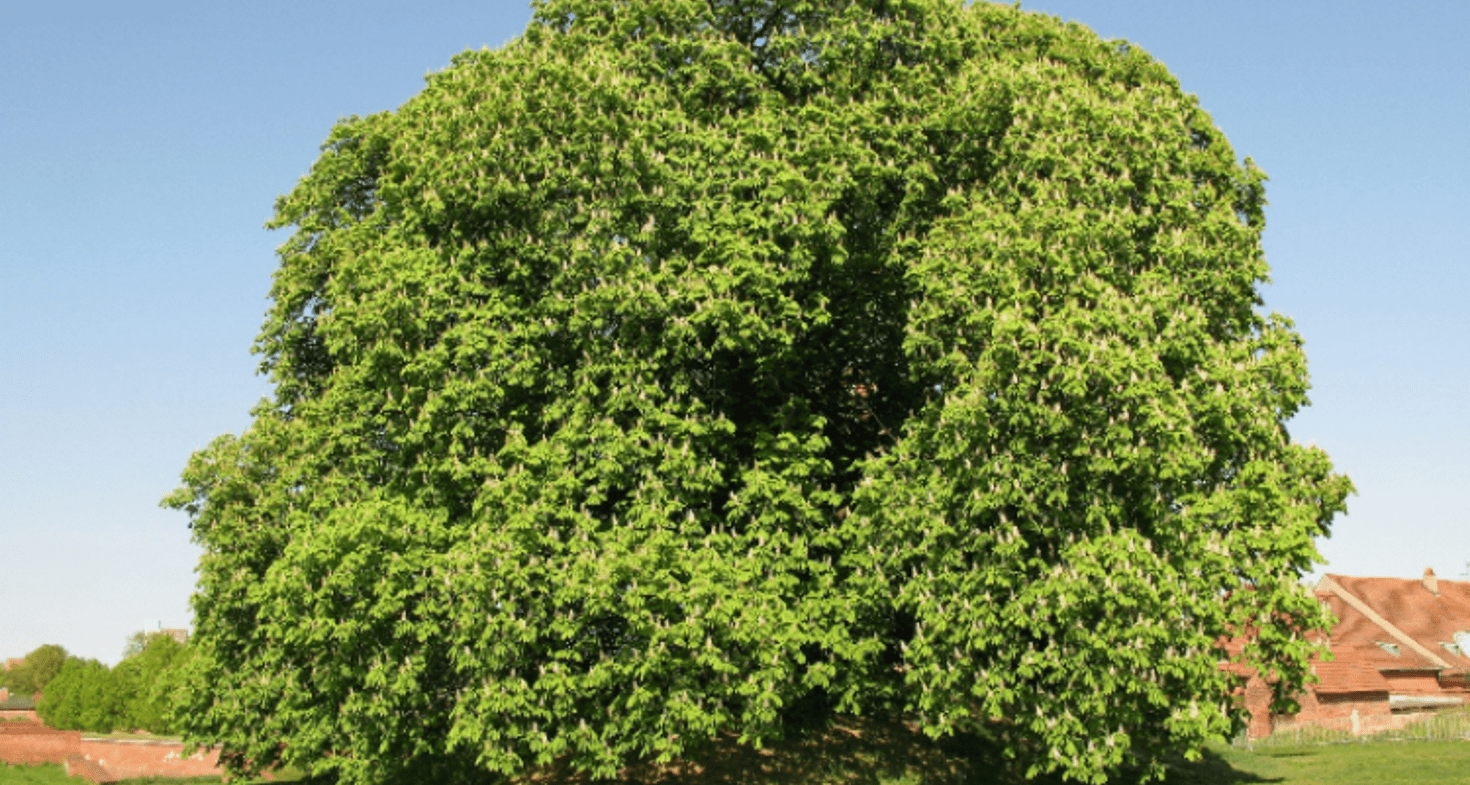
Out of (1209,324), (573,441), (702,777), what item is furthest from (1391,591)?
(573,441)

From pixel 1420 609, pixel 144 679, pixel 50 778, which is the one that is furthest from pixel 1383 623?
pixel 144 679

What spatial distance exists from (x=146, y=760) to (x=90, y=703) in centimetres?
3498

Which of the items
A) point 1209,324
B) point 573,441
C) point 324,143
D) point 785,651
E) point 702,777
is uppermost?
point 324,143

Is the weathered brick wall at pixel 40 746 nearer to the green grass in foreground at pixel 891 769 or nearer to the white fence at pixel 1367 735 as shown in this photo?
the green grass in foreground at pixel 891 769

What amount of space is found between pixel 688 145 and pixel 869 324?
5.75 meters

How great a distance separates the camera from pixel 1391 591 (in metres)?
59.9

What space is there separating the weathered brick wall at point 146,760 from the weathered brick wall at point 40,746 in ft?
4.43

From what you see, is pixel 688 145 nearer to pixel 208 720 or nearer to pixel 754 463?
pixel 754 463

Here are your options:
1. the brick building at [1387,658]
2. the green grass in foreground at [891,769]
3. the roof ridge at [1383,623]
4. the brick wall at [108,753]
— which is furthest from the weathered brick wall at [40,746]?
the roof ridge at [1383,623]

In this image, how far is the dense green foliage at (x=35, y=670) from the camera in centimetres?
14050

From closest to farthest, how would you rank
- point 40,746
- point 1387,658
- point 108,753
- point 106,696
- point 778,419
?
point 778,419
point 108,753
point 40,746
point 1387,658
point 106,696

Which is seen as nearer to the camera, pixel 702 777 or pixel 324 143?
pixel 702 777

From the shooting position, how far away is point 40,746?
49.7m

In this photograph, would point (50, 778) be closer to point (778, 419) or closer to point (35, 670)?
point (778, 419)
